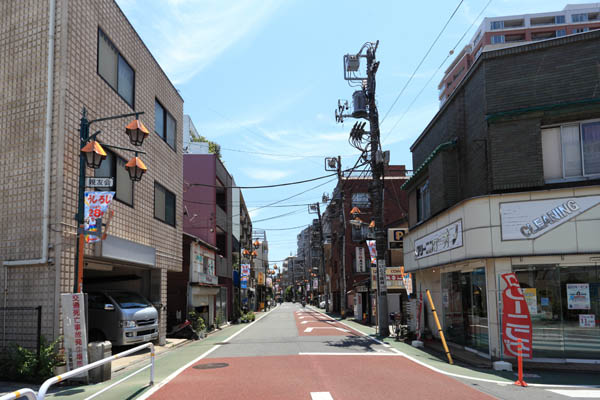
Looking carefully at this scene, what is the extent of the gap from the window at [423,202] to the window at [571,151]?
6.39 meters

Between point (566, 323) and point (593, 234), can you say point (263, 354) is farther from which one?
point (593, 234)

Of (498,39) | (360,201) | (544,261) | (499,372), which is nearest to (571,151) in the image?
(544,261)

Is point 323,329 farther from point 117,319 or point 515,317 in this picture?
point 515,317

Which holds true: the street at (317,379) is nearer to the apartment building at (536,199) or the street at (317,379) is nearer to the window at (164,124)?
the apartment building at (536,199)

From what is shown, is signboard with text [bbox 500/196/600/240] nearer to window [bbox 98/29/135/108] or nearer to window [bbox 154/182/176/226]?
window [bbox 98/29/135/108]

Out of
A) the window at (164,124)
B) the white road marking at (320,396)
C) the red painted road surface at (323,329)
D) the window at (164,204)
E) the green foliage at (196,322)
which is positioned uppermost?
the window at (164,124)

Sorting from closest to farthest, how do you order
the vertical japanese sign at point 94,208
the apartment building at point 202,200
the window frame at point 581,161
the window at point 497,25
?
the vertical japanese sign at point 94,208 < the window frame at point 581,161 < the apartment building at point 202,200 < the window at point 497,25

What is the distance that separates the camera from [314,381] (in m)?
9.91

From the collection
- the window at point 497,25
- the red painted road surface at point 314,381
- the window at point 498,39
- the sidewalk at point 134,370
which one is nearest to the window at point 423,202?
the red painted road surface at point 314,381

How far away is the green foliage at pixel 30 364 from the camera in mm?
10102

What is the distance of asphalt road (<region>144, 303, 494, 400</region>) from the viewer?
8.70 metres

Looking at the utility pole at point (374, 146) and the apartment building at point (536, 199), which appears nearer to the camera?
the apartment building at point (536, 199)

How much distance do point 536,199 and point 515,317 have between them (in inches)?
128

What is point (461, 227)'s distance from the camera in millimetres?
14125
